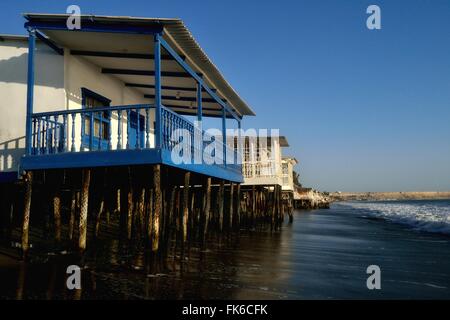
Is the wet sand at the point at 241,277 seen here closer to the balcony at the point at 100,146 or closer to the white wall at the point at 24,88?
the balcony at the point at 100,146

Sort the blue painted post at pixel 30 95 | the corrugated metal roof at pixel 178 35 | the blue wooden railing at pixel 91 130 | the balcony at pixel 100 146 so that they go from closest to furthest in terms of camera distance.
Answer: the balcony at pixel 100 146 → the blue wooden railing at pixel 91 130 → the corrugated metal roof at pixel 178 35 → the blue painted post at pixel 30 95

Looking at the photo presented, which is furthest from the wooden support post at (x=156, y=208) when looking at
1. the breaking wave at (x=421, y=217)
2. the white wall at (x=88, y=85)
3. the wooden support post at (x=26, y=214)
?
the breaking wave at (x=421, y=217)

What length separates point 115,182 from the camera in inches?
416

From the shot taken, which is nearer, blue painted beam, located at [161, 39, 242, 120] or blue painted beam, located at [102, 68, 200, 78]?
blue painted beam, located at [161, 39, 242, 120]

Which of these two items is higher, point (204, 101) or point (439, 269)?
point (204, 101)

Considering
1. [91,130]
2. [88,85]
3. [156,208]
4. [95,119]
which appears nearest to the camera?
[156,208]

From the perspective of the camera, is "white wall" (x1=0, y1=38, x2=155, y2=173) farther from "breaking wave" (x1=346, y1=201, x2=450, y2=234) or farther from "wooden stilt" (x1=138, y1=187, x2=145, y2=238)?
"breaking wave" (x1=346, y1=201, x2=450, y2=234)

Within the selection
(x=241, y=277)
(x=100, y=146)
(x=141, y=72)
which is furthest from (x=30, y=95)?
(x=241, y=277)

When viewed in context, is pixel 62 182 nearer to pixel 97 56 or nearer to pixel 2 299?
pixel 97 56

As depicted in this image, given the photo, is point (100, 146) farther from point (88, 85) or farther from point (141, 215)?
point (141, 215)

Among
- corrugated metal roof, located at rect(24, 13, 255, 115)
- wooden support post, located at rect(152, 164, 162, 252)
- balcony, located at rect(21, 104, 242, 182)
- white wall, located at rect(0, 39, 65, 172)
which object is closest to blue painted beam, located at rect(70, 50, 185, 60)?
white wall, located at rect(0, 39, 65, 172)

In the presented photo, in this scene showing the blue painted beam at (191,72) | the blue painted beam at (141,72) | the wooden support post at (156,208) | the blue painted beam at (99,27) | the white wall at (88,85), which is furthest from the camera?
the blue painted beam at (141,72)
